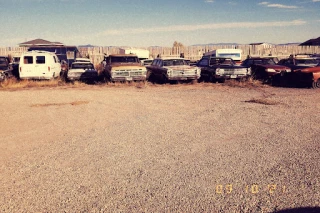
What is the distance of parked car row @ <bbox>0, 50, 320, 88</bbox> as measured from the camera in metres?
15.5

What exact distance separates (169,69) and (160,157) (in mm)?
10481

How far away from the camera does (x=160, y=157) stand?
5.46 metres

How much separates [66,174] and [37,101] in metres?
7.45

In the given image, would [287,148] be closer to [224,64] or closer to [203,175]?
[203,175]

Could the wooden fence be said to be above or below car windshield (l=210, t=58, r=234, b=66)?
above

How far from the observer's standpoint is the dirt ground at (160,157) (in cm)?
397

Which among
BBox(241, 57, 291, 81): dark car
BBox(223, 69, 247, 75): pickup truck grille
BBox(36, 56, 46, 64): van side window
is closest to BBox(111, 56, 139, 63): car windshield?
BBox(36, 56, 46, 64): van side window

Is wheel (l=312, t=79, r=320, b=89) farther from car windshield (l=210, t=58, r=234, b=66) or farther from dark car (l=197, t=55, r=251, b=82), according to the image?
car windshield (l=210, t=58, r=234, b=66)

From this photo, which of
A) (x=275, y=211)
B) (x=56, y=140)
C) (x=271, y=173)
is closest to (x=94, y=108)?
(x=56, y=140)

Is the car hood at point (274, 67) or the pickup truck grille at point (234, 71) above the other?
the car hood at point (274, 67)

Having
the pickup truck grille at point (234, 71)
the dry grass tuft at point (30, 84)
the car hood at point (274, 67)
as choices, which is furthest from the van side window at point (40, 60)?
the car hood at point (274, 67)

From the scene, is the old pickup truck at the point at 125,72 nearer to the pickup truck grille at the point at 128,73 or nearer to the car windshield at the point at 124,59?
the pickup truck grille at the point at 128,73
